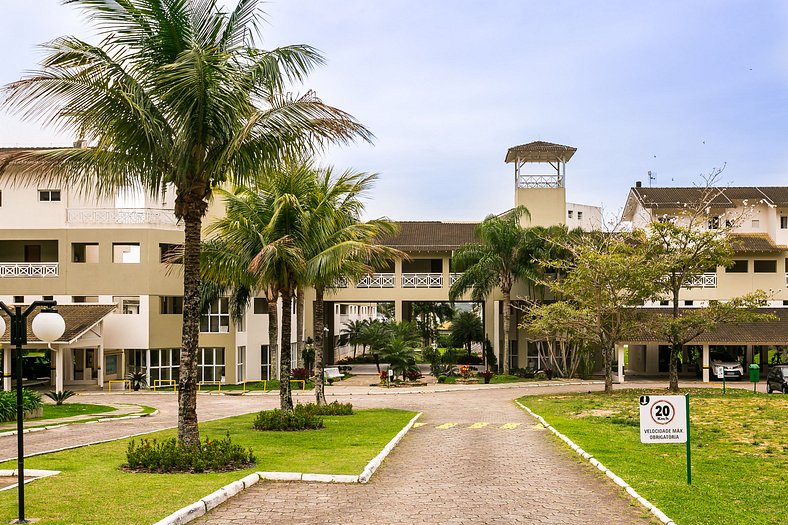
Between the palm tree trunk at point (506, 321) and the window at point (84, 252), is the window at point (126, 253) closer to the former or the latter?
the window at point (84, 252)

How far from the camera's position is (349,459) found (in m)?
14.7

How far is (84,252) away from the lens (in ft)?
143

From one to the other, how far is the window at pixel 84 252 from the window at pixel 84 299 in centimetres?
194

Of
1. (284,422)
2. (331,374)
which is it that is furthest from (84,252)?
(284,422)

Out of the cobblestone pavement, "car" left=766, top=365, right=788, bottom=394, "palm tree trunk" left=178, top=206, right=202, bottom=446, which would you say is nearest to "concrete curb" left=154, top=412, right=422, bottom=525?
the cobblestone pavement

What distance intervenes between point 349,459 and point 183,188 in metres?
5.66

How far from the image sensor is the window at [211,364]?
43.8 m

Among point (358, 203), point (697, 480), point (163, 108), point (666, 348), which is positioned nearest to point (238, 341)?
point (358, 203)

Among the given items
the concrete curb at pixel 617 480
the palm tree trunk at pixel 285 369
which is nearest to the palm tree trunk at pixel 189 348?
the palm tree trunk at pixel 285 369

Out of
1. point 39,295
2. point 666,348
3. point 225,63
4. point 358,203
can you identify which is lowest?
point 666,348

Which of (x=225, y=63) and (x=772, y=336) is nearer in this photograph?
(x=225, y=63)

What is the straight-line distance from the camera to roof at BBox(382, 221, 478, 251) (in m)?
50.1

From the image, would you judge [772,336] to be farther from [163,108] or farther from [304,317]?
[163,108]

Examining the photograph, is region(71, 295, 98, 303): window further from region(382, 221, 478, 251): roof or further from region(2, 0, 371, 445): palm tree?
region(2, 0, 371, 445): palm tree
